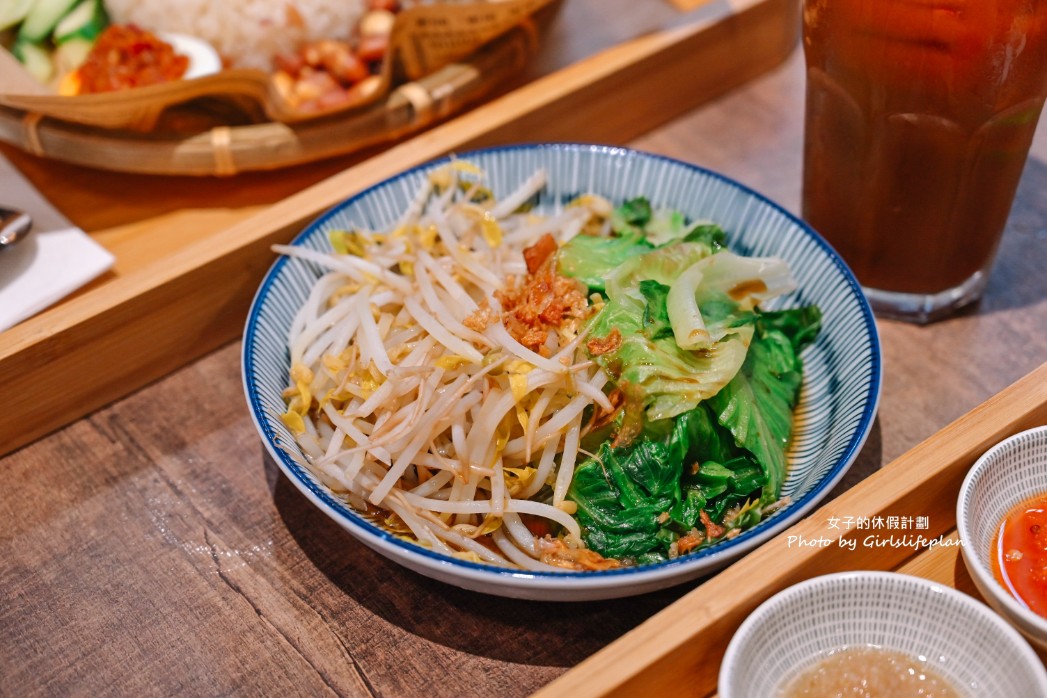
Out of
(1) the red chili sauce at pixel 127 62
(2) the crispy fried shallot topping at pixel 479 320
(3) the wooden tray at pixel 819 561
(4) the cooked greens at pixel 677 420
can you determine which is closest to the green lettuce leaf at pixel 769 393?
(4) the cooked greens at pixel 677 420

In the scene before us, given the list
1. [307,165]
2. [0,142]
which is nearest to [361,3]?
[307,165]

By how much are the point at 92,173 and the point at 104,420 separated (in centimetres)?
74

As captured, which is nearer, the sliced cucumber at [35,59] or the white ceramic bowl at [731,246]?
the white ceramic bowl at [731,246]

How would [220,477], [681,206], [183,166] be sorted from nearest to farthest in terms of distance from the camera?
[220,477] → [681,206] → [183,166]

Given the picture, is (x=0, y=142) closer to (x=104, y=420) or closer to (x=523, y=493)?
(x=104, y=420)

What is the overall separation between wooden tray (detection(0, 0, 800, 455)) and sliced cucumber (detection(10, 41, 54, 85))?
63 centimetres

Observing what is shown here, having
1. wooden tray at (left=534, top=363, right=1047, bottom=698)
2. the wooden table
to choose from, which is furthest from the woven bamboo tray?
wooden tray at (left=534, top=363, right=1047, bottom=698)

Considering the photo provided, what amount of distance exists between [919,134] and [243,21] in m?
1.72

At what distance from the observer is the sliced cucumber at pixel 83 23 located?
94.4 inches

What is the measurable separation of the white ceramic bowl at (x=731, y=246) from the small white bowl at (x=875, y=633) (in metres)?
0.10

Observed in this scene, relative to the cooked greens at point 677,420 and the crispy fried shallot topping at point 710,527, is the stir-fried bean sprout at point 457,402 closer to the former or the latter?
the cooked greens at point 677,420

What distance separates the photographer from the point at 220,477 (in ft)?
5.49

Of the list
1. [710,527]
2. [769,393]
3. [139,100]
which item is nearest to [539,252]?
[769,393]

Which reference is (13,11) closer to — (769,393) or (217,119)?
(217,119)
